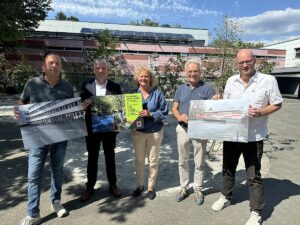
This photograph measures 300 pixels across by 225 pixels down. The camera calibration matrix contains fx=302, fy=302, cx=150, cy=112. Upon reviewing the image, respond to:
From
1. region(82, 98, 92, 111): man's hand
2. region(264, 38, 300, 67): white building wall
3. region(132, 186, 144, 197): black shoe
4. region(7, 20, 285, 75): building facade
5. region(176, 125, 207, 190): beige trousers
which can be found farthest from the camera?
region(264, 38, 300, 67): white building wall

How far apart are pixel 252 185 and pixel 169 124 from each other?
305 inches

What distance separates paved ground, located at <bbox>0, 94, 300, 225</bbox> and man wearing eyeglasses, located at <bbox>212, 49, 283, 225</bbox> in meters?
0.43

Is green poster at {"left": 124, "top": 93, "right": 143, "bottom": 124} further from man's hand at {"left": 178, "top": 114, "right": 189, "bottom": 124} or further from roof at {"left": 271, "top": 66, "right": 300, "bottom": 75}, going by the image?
roof at {"left": 271, "top": 66, "right": 300, "bottom": 75}

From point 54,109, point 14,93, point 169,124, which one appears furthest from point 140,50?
point 54,109

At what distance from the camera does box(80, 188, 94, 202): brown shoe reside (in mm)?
4754

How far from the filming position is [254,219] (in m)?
4.12

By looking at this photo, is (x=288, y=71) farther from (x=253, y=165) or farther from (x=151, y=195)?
(x=151, y=195)

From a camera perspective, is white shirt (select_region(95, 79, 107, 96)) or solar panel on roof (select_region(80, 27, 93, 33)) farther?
solar panel on roof (select_region(80, 27, 93, 33))

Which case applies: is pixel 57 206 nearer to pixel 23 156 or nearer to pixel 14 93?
pixel 23 156

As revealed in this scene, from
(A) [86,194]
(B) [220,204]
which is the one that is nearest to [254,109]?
(B) [220,204]

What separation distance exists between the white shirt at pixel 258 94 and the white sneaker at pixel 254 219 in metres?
1.04

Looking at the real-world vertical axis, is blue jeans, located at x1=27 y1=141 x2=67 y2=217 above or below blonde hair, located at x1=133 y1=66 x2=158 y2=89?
below

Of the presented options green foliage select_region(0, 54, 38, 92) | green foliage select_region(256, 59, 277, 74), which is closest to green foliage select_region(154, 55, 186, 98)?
green foliage select_region(256, 59, 277, 74)

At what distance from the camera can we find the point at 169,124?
11969 millimetres
